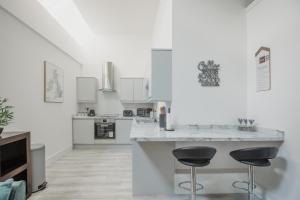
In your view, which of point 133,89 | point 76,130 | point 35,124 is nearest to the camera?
point 35,124

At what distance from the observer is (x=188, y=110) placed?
2785 millimetres

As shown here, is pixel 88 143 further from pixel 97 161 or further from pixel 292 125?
pixel 292 125

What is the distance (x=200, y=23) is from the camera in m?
2.81

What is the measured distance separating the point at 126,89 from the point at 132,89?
174 millimetres

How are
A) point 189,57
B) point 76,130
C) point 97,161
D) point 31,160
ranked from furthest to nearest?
point 76,130 < point 97,161 < point 189,57 < point 31,160

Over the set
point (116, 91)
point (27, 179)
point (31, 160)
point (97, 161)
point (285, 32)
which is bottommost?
point (97, 161)

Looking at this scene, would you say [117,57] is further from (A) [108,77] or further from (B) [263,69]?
(B) [263,69]

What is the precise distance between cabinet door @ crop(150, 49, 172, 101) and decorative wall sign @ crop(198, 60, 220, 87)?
1.50 feet

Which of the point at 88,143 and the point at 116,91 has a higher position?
the point at 116,91

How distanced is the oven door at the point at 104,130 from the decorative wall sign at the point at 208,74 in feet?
10.5

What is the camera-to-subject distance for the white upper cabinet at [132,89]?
5613 millimetres

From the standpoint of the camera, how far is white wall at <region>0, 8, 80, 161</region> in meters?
2.66

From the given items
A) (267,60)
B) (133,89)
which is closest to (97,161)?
(133,89)

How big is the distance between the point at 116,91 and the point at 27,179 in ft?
12.2
